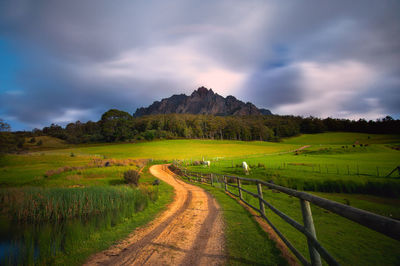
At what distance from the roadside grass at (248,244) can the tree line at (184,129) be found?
96276 mm

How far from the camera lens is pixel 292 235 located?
17.8 feet

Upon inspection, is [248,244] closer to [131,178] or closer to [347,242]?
[347,242]

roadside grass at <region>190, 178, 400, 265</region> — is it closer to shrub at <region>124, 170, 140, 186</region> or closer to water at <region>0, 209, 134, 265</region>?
water at <region>0, 209, 134, 265</region>

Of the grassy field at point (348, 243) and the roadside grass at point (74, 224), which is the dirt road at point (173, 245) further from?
the grassy field at point (348, 243)

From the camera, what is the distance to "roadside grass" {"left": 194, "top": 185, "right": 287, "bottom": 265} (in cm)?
397

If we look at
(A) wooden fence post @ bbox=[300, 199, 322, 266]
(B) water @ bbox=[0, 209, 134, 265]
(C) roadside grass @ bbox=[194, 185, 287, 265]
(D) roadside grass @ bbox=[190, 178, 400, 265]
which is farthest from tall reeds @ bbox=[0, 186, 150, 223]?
(A) wooden fence post @ bbox=[300, 199, 322, 266]

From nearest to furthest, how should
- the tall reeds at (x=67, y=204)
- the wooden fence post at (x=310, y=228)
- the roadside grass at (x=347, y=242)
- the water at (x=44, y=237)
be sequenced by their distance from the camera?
the wooden fence post at (x=310, y=228) < the roadside grass at (x=347, y=242) < the water at (x=44, y=237) < the tall reeds at (x=67, y=204)

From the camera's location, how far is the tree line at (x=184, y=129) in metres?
99.1

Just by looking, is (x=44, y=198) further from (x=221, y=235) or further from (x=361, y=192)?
(x=361, y=192)

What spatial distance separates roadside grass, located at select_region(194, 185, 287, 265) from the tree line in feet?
316

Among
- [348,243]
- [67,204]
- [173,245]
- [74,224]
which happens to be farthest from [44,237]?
[348,243]

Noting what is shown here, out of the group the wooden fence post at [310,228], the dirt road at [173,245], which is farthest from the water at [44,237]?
the wooden fence post at [310,228]

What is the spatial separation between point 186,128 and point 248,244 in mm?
115337

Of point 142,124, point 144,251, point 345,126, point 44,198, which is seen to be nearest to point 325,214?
point 144,251
